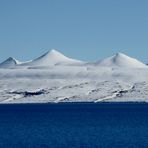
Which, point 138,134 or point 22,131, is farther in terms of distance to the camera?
point 22,131

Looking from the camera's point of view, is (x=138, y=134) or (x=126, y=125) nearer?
(x=138, y=134)

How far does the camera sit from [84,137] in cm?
9500

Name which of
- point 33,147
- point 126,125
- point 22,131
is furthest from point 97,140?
point 126,125

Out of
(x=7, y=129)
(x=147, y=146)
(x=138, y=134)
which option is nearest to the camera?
(x=147, y=146)

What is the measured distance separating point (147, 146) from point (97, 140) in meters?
9.53

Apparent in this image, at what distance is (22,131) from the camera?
10738 centimetres

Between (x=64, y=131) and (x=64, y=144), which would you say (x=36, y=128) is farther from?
(x=64, y=144)

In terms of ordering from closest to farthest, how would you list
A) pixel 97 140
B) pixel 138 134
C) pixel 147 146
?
1. pixel 147 146
2. pixel 97 140
3. pixel 138 134

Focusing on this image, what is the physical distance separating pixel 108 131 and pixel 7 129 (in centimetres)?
1665

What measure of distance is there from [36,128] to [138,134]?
68.1 ft

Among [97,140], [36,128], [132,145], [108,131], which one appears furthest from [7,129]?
[132,145]

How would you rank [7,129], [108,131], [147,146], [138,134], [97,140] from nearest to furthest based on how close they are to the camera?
[147,146]
[97,140]
[138,134]
[108,131]
[7,129]

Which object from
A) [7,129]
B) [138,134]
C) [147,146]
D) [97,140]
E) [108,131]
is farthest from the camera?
[7,129]

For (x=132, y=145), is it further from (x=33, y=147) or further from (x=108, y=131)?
(x=108, y=131)
